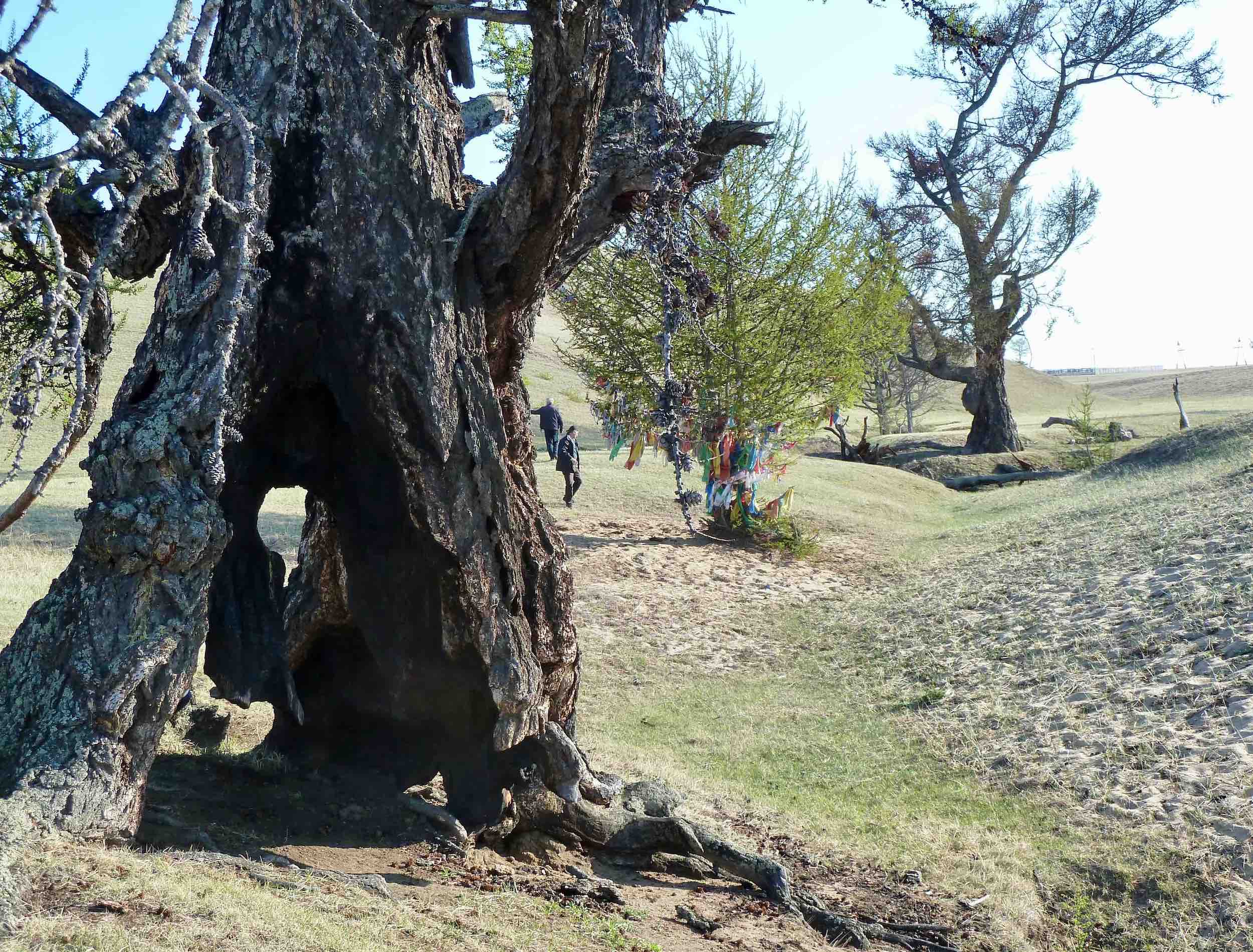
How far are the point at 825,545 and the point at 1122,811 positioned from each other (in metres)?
11.7

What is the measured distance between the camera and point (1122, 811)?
21.3ft

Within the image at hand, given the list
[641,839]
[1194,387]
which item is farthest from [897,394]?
[641,839]

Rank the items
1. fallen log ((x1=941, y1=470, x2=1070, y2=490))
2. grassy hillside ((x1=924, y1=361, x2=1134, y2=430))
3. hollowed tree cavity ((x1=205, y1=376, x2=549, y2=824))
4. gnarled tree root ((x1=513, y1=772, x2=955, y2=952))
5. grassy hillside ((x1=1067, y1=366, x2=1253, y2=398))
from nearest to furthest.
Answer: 1. hollowed tree cavity ((x1=205, y1=376, x2=549, y2=824))
2. gnarled tree root ((x1=513, y1=772, x2=955, y2=952))
3. fallen log ((x1=941, y1=470, x2=1070, y2=490))
4. grassy hillside ((x1=1067, y1=366, x2=1253, y2=398))
5. grassy hillside ((x1=924, y1=361, x2=1134, y2=430))

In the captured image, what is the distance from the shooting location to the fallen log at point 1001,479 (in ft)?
92.2

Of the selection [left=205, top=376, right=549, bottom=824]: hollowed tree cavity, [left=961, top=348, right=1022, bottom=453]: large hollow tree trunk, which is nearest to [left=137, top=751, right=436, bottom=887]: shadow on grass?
[left=205, top=376, right=549, bottom=824]: hollowed tree cavity

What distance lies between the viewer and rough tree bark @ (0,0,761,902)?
412 cm

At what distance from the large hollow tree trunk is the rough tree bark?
3012cm

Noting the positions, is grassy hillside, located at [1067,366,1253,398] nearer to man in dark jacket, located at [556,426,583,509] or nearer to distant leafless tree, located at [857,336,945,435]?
distant leafless tree, located at [857,336,945,435]

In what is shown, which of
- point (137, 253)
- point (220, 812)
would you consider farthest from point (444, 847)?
point (137, 253)

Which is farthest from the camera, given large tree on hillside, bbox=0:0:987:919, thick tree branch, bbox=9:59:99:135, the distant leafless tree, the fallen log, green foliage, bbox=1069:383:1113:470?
the distant leafless tree

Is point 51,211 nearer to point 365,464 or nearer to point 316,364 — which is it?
point 316,364

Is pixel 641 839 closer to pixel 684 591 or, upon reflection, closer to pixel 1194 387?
pixel 684 591

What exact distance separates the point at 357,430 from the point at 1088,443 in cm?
2907

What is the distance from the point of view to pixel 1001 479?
28.3m
